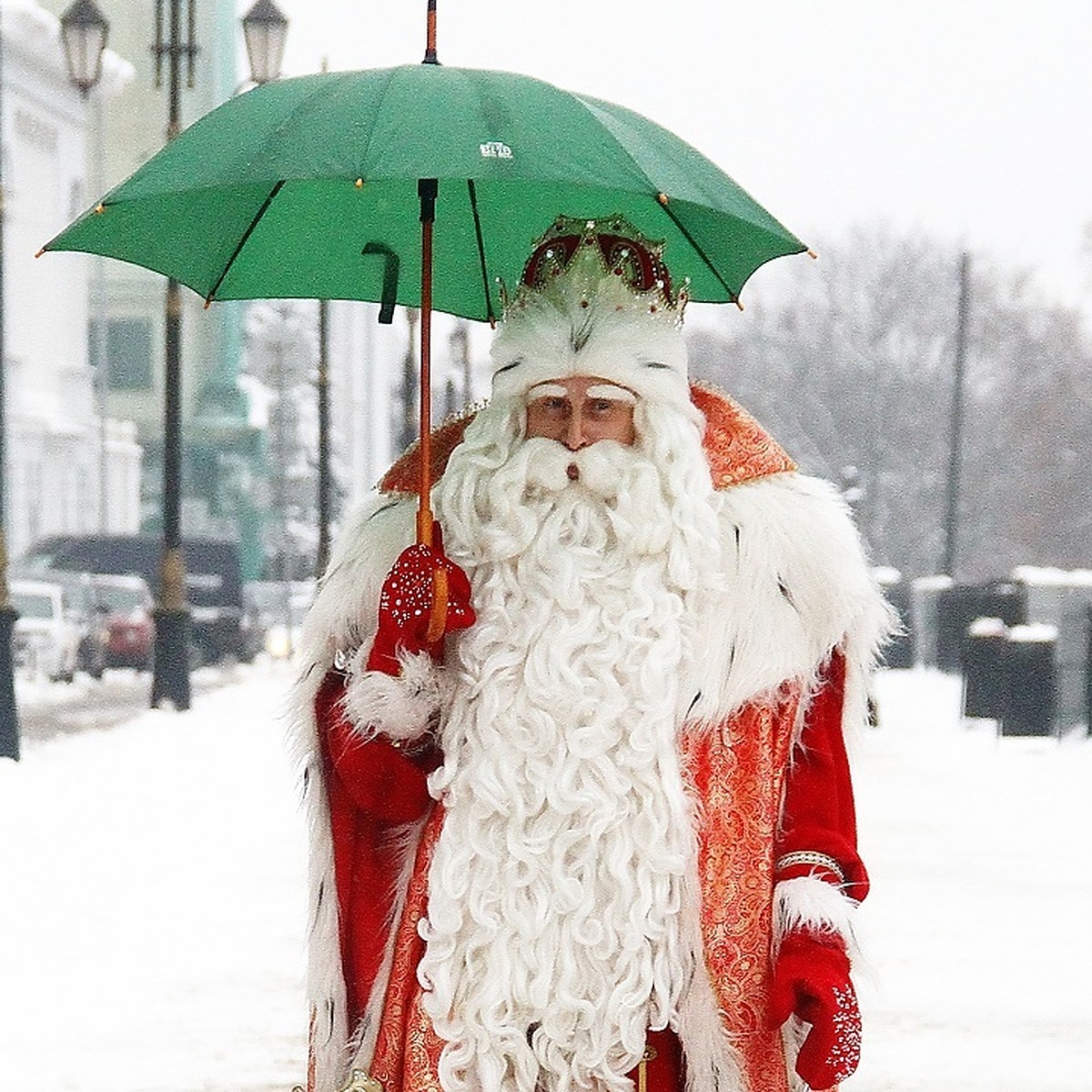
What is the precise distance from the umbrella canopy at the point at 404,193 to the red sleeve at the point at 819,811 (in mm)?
925

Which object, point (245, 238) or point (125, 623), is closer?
point (245, 238)

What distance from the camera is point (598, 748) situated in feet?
12.6

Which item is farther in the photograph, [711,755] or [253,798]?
[253,798]

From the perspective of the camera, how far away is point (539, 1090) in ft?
12.6

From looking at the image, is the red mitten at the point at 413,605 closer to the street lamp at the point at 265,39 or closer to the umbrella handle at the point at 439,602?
the umbrella handle at the point at 439,602

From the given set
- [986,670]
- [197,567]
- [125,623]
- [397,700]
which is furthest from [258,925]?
[197,567]

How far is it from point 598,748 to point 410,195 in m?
1.29

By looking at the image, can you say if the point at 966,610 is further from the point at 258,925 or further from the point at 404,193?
the point at 404,193

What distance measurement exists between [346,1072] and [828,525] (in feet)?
4.33

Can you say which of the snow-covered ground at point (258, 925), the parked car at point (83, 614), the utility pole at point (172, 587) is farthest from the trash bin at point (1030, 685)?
the parked car at point (83, 614)

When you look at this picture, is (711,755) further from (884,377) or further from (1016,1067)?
(884,377)

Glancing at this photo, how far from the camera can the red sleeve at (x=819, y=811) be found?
3.90 metres

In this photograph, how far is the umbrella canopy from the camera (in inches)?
143

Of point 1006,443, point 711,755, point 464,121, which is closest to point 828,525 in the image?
point 711,755
